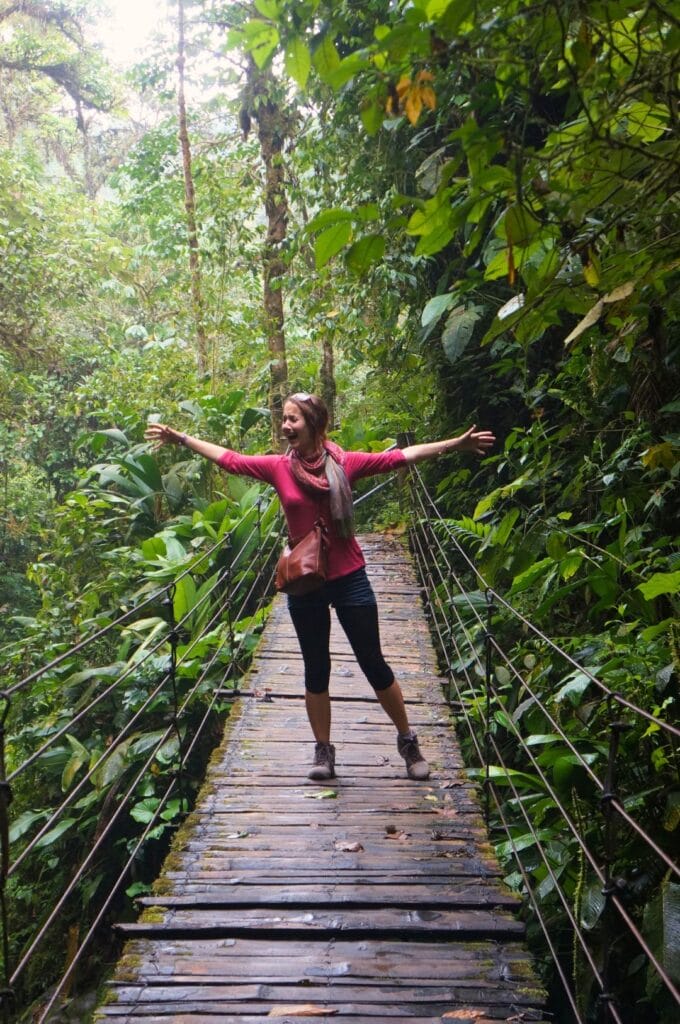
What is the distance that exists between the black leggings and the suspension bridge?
455mm

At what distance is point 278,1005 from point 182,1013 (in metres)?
0.25

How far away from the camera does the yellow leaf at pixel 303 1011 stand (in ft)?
7.02

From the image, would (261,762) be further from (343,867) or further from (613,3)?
(613,3)

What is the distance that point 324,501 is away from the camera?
329 centimetres

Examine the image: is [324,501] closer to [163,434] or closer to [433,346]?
[163,434]

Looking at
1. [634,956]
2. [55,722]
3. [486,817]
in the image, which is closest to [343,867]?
[486,817]

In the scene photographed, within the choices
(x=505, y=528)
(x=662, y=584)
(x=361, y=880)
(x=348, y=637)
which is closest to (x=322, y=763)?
(x=348, y=637)

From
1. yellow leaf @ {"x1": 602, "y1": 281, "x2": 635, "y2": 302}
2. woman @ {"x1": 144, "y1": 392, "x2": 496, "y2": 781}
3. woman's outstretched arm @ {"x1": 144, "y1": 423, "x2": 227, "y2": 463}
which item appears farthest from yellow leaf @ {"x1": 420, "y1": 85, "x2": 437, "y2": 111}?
woman's outstretched arm @ {"x1": 144, "y1": 423, "x2": 227, "y2": 463}

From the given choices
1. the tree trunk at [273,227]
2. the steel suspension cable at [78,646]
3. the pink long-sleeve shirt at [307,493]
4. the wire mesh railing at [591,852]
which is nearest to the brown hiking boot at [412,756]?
the wire mesh railing at [591,852]

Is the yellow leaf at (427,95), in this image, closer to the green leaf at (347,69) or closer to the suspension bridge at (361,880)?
the green leaf at (347,69)

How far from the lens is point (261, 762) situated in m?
3.83

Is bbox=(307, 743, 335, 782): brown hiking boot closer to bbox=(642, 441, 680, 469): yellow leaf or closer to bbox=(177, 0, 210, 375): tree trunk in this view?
bbox=(642, 441, 680, 469): yellow leaf

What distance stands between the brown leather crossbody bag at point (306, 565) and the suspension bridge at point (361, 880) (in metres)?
0.49

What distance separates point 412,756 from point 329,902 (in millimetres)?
1015
